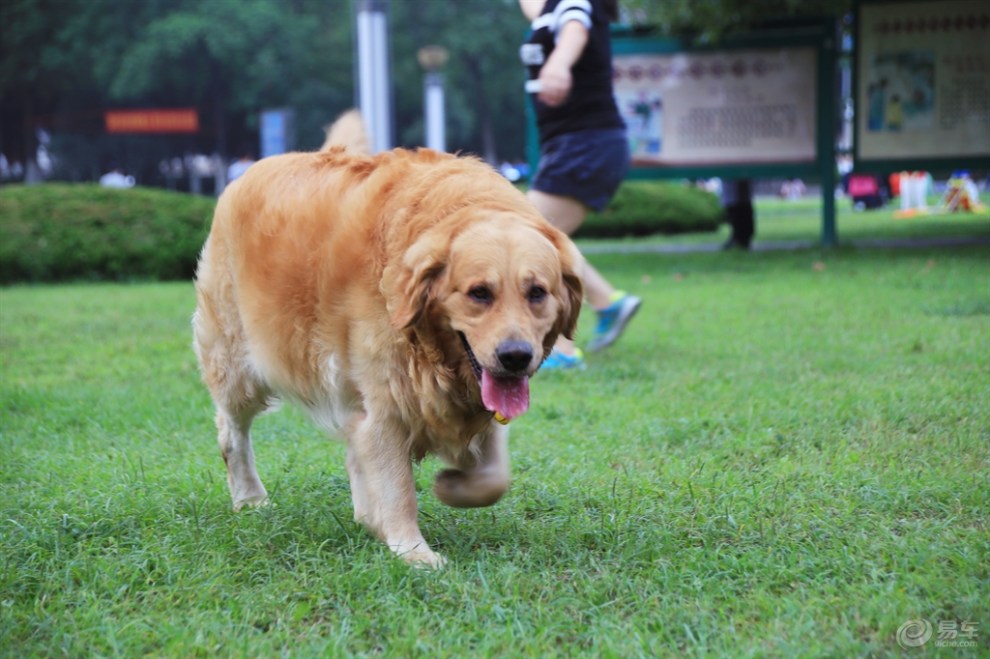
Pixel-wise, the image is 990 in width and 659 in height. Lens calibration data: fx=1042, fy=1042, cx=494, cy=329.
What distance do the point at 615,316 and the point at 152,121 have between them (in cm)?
5332

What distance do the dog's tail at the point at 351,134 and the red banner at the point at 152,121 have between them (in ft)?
177

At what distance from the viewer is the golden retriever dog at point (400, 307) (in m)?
2.93

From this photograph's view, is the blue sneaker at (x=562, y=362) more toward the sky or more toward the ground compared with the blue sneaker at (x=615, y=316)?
more toward the ground

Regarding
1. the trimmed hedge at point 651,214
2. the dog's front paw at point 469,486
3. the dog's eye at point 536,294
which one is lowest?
the trimmed hedge at point 651,214

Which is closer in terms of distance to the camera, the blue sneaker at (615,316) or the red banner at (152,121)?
the blue sneaker at (615,316)

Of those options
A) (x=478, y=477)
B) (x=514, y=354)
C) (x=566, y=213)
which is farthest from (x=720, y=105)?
(x=514, y=354)

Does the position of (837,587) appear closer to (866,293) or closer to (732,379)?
(732,379)

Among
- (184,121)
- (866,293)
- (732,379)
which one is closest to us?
(732,379)

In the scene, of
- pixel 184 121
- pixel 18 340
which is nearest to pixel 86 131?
pixel 184 121

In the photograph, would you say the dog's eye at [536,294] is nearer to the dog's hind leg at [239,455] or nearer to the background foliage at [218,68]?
the dog's hind leg at [239,455]

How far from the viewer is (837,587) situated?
2.85m

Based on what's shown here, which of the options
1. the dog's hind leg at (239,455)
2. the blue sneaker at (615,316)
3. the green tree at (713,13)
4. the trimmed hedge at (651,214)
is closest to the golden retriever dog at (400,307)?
the dog's hind leg at (239,455)

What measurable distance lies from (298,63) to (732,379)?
178ft

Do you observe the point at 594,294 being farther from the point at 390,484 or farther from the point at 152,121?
the point at 152,121
